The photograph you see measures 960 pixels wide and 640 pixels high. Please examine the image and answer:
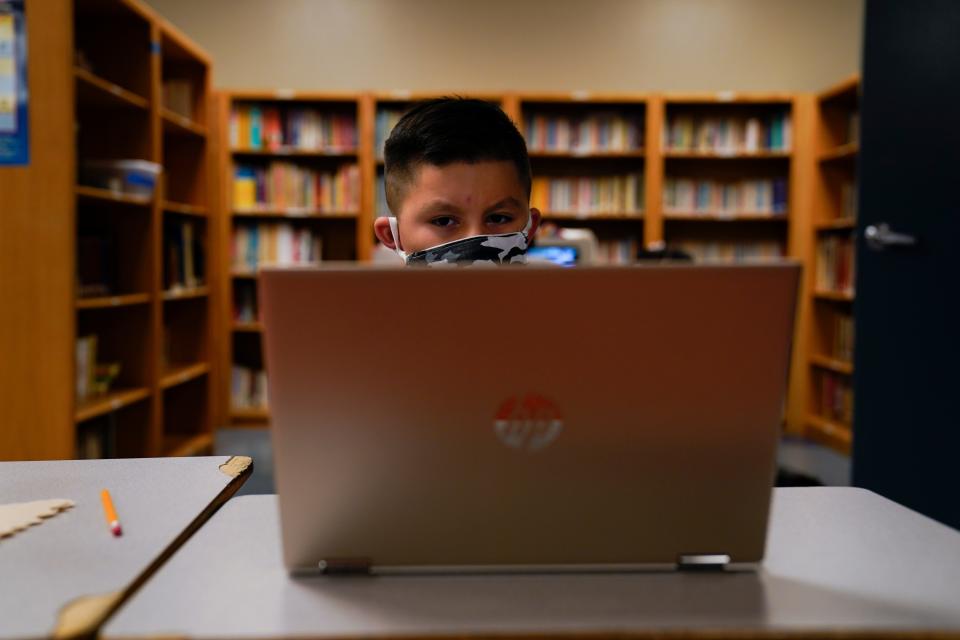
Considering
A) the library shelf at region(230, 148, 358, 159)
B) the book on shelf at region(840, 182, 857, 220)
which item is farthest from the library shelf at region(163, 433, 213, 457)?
the book on shelf at region(840, 182, 857, 220)

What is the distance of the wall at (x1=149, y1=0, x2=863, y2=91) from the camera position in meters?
5.43

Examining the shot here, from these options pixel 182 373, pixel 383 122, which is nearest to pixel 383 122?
pixel 383 122

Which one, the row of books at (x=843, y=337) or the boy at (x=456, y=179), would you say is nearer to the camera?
the boy at (x=456, y=179)

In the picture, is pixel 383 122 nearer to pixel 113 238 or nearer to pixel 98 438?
pixel 113 238

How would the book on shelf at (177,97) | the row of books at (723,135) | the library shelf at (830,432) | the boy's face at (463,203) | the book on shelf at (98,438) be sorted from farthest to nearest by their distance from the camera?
the row of books at (723,135)
the library shelf at (830,432)
the book on shelf at (177,97)
the book on shelf at (98,438)
the boy's face at (463,203)

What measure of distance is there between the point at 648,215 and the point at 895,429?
291 centimetres

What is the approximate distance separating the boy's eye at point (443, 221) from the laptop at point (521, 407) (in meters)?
0.80

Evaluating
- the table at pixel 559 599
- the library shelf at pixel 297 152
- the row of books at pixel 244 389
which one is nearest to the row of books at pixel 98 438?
the row of books at pixel 244 389

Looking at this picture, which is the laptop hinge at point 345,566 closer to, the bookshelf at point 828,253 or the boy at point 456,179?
the boy at point 456,179

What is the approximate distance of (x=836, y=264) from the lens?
4879mm

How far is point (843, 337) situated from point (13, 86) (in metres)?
4.37

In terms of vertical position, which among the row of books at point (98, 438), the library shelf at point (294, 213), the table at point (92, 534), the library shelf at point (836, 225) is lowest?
the row of books at point (98, 438)

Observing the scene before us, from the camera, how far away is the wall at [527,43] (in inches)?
214

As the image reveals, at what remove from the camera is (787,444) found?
4.88m
